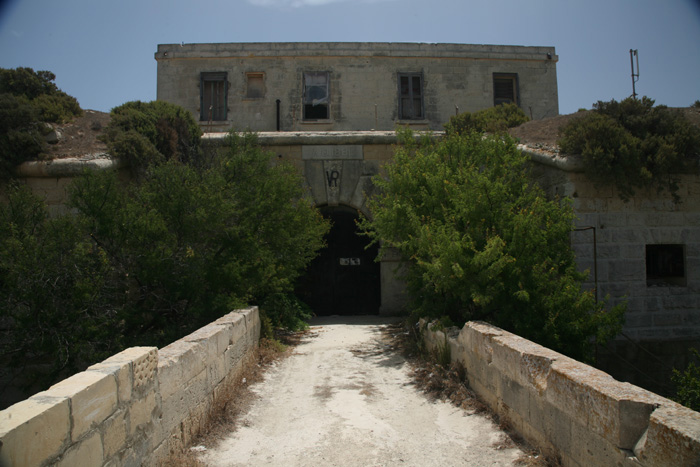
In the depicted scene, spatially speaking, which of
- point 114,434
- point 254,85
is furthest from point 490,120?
point 114,434

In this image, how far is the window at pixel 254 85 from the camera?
579 inches

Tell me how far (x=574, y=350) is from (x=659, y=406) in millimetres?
3395

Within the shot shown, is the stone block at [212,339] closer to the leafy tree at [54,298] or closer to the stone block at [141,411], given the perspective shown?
the stone block at [141,411]

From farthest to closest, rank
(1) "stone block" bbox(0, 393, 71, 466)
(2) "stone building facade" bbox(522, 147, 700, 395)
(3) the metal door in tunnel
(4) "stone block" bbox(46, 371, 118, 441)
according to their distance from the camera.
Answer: (3) the metal door in tunnel, (2) "stone building facade" bbox(522, 147, 700, 395), (4) "stone block" bbox(46, 371, 118, 441), (1) "stone block" bbox(0, 393, 71, 466)

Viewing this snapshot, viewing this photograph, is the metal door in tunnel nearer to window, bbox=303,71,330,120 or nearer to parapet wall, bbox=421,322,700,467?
window, bbox=303,71,330,120

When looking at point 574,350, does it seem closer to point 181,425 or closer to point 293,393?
point 293,393

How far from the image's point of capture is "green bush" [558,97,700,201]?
8.51m

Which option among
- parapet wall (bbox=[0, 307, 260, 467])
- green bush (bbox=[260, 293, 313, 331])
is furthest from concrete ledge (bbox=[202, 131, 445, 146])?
parapet wall (bbox=[0, 307, 260, 467])

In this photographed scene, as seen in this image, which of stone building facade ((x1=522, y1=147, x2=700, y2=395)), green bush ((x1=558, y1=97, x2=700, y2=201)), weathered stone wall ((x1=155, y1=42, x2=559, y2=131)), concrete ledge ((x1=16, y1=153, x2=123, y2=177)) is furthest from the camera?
weathered stone wall ((x1=155, y1=42, x2=559, y2=131))

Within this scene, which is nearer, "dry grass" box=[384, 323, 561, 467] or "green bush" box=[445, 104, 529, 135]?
"dry grass" box=[384, 323, 561, 467]

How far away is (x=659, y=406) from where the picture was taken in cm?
281

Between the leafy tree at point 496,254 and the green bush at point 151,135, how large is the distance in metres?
4.62

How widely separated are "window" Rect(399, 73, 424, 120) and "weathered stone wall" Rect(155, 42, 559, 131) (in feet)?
0.49

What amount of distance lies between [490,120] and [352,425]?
9.45 meters
